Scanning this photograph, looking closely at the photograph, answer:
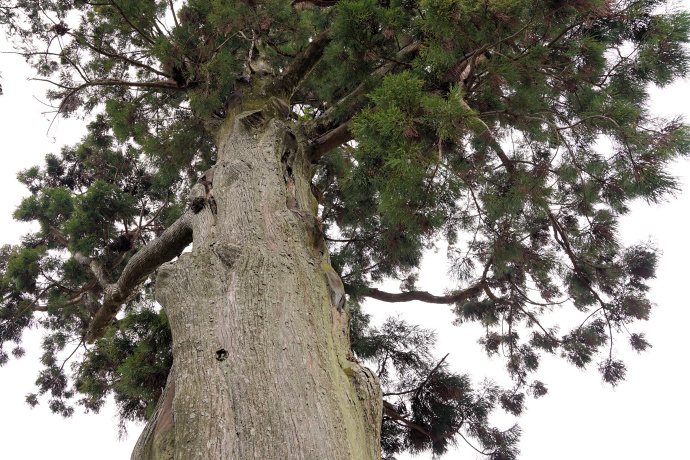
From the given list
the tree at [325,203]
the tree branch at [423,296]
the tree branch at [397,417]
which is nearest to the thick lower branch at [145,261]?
the tree at [325,203]

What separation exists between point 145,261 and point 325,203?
9.10 ft

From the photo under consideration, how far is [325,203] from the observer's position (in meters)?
5.49

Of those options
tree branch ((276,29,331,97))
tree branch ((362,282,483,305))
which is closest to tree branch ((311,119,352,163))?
tree branch ((276,29,331,97))

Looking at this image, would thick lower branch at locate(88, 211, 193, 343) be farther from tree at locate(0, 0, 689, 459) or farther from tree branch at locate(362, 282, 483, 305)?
tree branch at locate(362, 282, 483, 305)

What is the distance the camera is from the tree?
59.3 inches

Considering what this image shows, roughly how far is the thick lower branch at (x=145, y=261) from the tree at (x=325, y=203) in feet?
0.06

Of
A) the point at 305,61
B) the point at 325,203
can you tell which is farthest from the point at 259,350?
the point at 325,203

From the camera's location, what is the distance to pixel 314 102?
5438 millimetres

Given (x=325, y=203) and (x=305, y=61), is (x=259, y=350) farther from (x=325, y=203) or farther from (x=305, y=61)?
(x=325, y=203)

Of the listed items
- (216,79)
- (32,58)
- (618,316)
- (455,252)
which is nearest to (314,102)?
(216,79)

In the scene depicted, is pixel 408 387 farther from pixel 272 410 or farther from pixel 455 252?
pixel 272 410

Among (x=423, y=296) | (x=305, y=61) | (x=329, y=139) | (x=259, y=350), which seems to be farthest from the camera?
(x=423, y=296)

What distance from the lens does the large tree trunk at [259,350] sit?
1207mm

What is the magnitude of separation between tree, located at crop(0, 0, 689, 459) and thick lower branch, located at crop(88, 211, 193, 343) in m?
0.02
